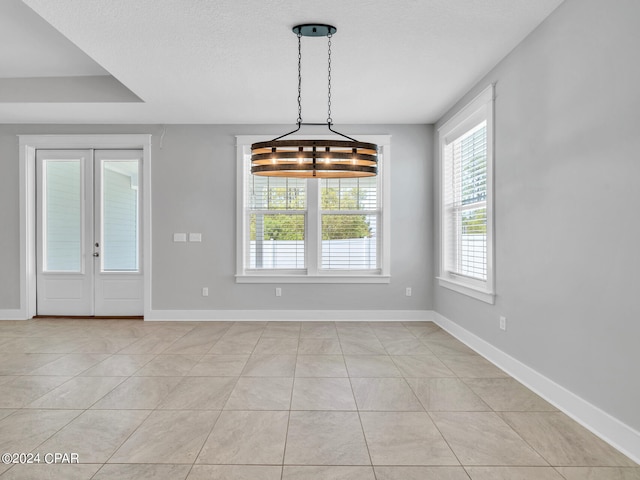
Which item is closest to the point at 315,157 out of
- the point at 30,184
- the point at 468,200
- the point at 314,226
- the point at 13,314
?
the point at 468,200

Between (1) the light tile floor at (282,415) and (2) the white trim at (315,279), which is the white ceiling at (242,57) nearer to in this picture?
(2) the white trim at (315,279)

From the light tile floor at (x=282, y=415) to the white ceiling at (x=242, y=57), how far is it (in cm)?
263

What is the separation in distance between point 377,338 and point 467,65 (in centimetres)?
289

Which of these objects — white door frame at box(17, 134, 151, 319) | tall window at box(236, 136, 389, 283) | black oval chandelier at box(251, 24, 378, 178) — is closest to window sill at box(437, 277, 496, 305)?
tall window at box(236, 136, 389, 283)

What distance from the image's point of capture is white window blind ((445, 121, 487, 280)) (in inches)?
163

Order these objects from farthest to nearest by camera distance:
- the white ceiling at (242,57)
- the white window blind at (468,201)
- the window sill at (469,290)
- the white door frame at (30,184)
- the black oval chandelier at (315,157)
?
the white door frame at (30,184)
the white window blind at (468,201)
the window sill at (469,290)
the white ceiling at (242,57)
the black oval chandelier at (315,157)

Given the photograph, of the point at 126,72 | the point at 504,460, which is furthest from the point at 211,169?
the point at 504,460

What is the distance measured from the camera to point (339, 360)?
3854 millimetres

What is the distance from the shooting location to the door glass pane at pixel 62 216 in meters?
5.70

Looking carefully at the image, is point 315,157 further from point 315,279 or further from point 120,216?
point 120,216

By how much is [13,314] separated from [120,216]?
75.2 inches

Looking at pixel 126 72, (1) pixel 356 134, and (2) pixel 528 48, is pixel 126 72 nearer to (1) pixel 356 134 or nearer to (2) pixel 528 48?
(1) pixel 356 134

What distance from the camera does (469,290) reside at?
430 cm

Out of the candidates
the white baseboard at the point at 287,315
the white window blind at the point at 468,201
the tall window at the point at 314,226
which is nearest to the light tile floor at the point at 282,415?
the white window blind at the point at 468,201
